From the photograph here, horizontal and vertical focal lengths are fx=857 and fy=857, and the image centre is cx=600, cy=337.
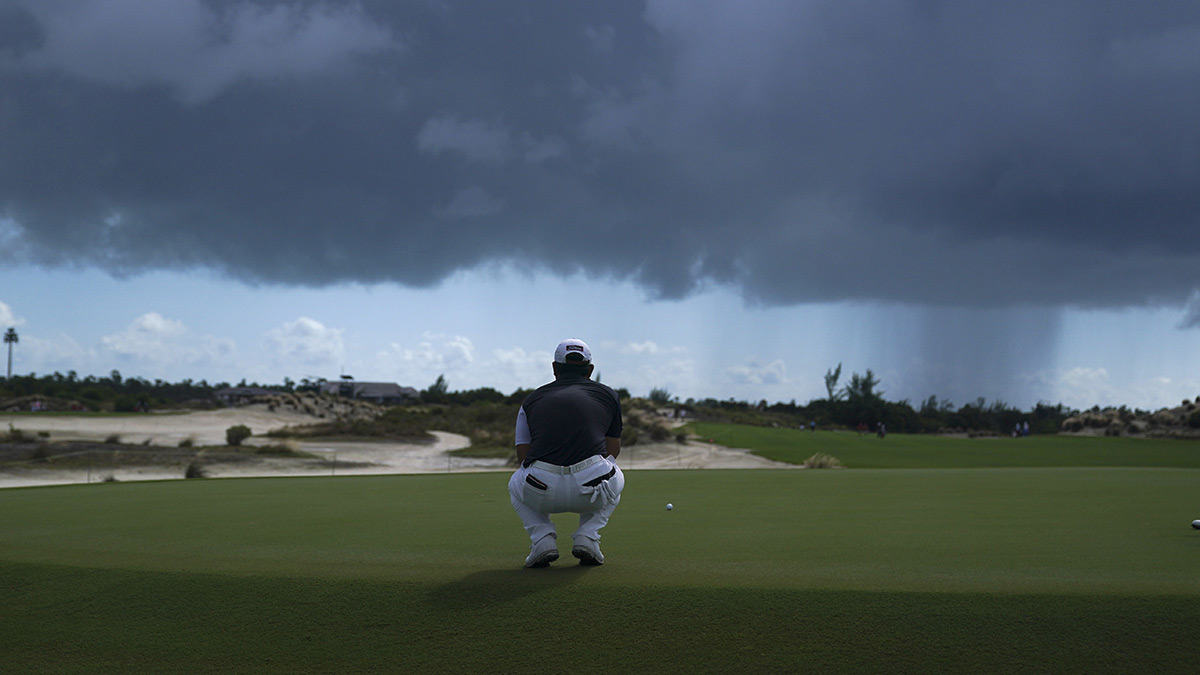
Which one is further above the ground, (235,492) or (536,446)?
(536,446)

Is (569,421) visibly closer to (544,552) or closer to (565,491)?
(565,491)

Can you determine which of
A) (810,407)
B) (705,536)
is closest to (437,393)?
(810,407)

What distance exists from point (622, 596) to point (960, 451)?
39575 mm

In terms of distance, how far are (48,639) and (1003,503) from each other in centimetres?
1114

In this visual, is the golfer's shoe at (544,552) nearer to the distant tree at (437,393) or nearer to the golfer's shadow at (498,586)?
the golfer's shadow at (498,586)

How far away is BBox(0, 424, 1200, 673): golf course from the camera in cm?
492

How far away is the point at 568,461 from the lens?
6.17 metres

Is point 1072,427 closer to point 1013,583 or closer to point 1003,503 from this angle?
point 1003,503

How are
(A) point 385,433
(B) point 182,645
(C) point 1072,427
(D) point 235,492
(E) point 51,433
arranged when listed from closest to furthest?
(B) point 182,645, (D) point 235,492, (E) point 51,433, (A) point 385,433, (C) point 1072,427

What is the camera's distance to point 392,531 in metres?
8.84

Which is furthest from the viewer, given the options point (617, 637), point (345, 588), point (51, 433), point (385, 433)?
point (385, 433)

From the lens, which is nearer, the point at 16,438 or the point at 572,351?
the point at 572,351

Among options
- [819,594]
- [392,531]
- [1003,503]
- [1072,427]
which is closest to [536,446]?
[819,594]

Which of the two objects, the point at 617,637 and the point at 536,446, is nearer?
the point at 617,637
